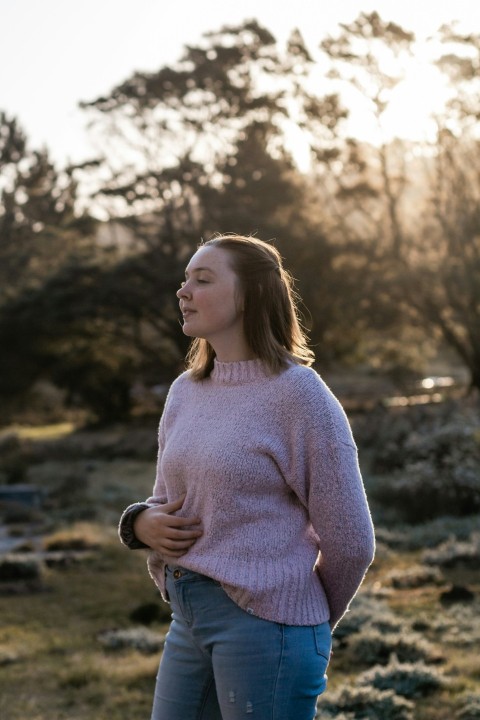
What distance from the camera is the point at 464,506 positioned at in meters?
14.9

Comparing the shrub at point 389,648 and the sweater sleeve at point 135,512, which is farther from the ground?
the sweater sleeve at point 135,512

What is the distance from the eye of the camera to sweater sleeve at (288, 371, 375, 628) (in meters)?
2.70

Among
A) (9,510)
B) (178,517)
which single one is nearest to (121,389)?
(9,510)

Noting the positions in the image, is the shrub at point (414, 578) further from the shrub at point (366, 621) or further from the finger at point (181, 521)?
the finger at point (181, 521)

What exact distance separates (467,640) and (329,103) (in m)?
27.8

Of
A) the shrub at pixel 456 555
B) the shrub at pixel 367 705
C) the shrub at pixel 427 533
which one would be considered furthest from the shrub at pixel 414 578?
the shrub at pixel 367 705

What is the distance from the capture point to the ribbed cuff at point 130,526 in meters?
3.01

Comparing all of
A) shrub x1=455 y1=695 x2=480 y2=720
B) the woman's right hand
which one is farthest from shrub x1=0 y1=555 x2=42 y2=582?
the woman's right hand

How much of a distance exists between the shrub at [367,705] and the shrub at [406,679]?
32 cm

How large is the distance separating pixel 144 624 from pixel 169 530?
22.6 feet

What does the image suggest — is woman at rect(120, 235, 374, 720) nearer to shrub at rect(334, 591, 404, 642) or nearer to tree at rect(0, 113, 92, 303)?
shrub at rect(334, 591, 404, 642)

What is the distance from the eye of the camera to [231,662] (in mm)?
2662

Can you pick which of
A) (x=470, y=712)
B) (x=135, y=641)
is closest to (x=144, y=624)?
(x=135, y=641)

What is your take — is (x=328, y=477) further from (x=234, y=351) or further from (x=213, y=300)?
(x=213, y=300)
